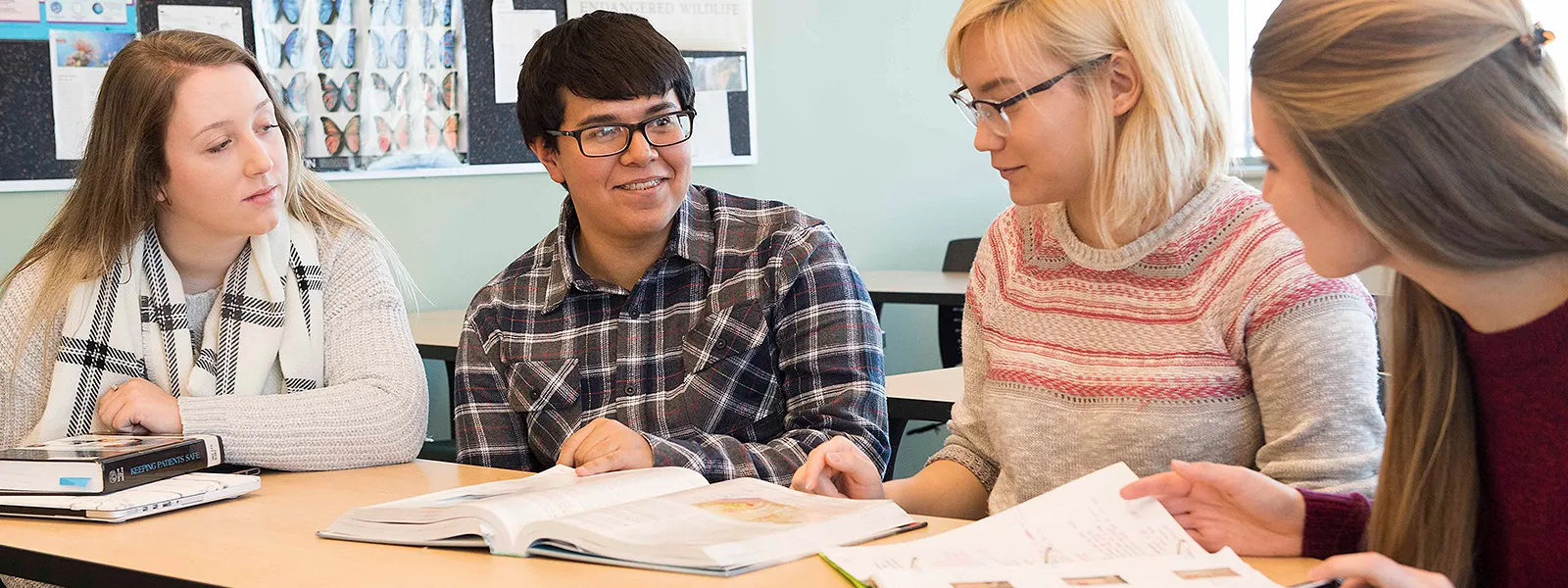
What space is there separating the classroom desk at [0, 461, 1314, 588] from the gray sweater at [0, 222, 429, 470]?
7cm

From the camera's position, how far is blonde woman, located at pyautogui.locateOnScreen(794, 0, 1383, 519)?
1.34 m

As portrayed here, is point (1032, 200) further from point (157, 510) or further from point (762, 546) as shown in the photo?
point (157, 510)

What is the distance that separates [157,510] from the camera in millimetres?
1539

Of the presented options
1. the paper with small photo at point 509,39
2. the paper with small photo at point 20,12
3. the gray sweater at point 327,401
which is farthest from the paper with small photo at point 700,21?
the gray sweater at point 327,401

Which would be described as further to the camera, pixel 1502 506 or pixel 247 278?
pixel 247 278

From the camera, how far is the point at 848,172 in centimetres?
468

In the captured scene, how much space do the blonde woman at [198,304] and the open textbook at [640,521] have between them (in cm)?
39

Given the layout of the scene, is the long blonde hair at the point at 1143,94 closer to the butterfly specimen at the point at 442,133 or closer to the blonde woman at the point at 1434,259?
the blonde woman at the point at 1434,259

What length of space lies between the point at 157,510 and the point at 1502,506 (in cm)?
131

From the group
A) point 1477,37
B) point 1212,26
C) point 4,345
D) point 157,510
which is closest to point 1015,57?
point 1477,37

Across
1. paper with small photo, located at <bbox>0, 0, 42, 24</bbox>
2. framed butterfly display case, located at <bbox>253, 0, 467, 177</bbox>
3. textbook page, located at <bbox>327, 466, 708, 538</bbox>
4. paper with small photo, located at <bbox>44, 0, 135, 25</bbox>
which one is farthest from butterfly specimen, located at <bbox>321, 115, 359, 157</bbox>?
textbook page, located at <bbox>327, 466, 708, 538</bbox>

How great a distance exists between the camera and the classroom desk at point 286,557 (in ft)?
3.87

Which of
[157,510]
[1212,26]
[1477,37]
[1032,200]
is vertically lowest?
[157,510]

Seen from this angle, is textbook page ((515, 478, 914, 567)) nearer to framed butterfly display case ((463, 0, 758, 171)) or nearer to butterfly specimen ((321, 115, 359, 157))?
framed butterfly display case ((463, 0, 758, 171))
